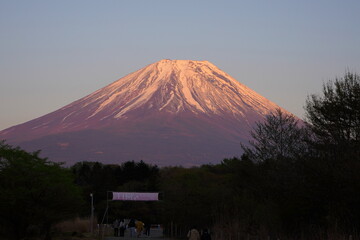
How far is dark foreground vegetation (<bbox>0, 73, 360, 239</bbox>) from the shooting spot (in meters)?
27.3

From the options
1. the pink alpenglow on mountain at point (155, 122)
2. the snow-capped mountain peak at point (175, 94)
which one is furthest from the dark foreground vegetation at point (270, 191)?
the snow-capped mountain peak at point (175, 94)

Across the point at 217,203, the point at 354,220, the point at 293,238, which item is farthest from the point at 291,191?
the point at 217,203

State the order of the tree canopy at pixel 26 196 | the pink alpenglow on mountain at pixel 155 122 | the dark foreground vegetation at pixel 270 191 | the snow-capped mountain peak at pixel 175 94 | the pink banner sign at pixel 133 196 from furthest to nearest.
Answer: the snow-capped mountain peak at pixel 175 94 < the pink alpenglow on mountain at pixel 155 122 < the pink banner sign at pixel 133 196 < the tree canopy at pixel 26 196 < the dark foreground vegetation at pixel 270 191

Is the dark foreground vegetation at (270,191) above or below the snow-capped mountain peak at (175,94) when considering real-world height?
below

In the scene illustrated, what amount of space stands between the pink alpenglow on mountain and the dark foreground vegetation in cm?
9443

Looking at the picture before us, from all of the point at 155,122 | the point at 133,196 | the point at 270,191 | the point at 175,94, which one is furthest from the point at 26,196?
the point at 175,94

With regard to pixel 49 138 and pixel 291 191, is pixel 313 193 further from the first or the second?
pixel 49 138

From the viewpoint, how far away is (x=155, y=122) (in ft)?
529

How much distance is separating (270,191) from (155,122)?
409 ft

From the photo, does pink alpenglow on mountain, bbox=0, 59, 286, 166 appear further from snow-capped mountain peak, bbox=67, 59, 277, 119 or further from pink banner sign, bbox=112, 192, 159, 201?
pink banner sign, bbox=112, 192, 159, 201

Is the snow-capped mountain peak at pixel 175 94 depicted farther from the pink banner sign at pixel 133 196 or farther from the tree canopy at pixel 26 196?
the tree canopy at pixel 26 196

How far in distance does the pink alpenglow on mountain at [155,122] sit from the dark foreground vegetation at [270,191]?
3718 inches

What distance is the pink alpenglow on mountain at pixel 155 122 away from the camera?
149 metres

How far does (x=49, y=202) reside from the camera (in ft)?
121
